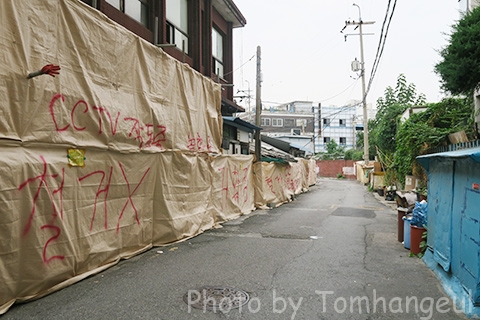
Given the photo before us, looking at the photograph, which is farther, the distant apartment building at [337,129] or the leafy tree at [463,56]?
the distant apartment building at [337,129]

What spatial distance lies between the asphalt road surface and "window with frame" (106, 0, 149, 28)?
20.8ft

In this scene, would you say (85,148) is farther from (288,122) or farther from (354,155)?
(288,122)

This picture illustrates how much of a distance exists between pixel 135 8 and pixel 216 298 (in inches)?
341

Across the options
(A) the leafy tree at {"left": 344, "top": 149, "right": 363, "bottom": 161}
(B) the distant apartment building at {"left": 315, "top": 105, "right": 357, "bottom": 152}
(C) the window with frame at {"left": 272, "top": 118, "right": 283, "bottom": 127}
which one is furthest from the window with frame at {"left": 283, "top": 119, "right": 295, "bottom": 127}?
(A) the leafy tree at {"left": 344, "top": 149, "right": 363, "bottom": 161}

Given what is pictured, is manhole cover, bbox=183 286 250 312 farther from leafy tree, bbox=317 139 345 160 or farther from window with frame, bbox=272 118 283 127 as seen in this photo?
window with frame, bbox=272 118 283 127

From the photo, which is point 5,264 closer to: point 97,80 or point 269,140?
point 97,80

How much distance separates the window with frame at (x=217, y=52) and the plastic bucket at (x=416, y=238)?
36.9ft

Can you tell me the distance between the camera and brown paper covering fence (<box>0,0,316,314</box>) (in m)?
4.43

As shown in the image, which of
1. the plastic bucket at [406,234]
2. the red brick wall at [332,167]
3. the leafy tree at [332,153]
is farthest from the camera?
the leafy tree at [332,153]

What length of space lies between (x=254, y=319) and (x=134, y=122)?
4319mm

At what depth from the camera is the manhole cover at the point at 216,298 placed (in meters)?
4.54

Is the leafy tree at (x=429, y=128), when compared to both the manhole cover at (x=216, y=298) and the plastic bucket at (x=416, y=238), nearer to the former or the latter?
the plastic bucket at (x=416, y=238)

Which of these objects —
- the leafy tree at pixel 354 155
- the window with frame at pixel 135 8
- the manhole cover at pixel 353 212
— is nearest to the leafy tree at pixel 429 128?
the manhole cover at pixel 353 212

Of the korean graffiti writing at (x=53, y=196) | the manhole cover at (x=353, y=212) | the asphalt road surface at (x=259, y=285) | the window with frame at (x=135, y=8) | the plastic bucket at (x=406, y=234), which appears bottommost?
the manhole cover at (x=353, y=212)
